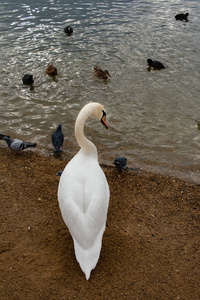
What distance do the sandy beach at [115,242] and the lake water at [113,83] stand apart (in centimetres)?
121

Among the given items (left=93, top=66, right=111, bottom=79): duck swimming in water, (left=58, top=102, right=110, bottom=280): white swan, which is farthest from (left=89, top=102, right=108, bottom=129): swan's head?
(left=93, top=66, right=111, bottom=79): duck swimming in water

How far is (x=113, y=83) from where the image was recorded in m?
11.2

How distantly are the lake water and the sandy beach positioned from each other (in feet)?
3.97

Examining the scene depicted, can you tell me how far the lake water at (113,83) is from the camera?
7.83 m

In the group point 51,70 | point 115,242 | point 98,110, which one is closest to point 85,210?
point 115,242

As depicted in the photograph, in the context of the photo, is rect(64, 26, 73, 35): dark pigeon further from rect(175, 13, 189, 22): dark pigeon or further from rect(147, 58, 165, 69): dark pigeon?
rect(175, 13, 189, 22): dark pigeon

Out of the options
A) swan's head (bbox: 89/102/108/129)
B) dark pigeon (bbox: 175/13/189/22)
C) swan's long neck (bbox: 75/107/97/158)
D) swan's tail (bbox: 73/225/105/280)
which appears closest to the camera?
swan's tail (bbox: 73/225/105/280)

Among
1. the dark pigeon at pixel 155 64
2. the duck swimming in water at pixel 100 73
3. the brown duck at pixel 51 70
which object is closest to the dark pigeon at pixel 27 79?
the brown duck at pixel 51 70

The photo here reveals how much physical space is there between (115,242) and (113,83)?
7.83 m

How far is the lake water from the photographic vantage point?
7828 millimetres

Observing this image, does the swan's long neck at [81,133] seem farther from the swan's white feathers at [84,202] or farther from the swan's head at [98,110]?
the swan's white feathers at [84,202]

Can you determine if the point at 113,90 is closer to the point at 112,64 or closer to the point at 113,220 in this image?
the point at 112,64

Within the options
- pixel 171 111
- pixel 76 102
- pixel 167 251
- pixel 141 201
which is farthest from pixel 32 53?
pixel 167 251

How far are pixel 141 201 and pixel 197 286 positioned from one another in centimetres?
186
